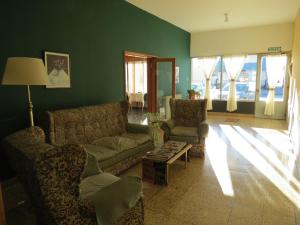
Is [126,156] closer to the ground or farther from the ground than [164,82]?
closer to the ground

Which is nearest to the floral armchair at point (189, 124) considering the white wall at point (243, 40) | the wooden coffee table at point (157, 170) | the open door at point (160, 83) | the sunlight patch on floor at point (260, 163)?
the sunlight patch on floor at point (260, 163)

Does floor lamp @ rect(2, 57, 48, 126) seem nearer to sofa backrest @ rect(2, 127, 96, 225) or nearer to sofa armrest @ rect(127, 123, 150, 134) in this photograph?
sofa backrest @ rect(2, 127, 96, 225)


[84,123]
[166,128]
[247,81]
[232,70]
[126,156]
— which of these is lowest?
[126,156]

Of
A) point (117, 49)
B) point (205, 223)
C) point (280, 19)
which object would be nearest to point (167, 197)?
point (205, 223)

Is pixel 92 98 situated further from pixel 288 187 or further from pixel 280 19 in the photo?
pixel 280 19

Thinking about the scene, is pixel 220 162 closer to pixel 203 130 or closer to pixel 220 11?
pixel 203 130

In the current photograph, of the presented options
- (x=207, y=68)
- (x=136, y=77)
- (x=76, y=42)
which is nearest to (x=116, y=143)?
(x=76, y=42)

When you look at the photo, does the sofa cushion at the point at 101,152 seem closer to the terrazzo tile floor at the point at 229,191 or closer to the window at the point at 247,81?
the terrazzo tile floor at the point at 229,191

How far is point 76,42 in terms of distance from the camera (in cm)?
373

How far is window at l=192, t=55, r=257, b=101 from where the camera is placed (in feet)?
26.2

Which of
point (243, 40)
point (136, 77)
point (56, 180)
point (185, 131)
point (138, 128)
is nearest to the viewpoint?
point (56, 180)

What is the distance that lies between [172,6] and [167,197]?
14.5ft

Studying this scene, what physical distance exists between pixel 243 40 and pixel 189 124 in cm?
466

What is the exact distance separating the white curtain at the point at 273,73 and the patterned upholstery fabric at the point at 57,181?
7745 millimetres
